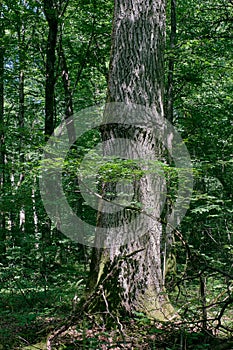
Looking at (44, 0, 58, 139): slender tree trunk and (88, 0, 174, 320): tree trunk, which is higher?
(44, 0, 58, 139): slender tree trunk

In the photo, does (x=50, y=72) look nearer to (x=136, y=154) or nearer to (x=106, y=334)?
(x=136, y=154)

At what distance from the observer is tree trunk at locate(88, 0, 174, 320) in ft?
13.2

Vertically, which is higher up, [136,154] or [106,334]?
[136,154]

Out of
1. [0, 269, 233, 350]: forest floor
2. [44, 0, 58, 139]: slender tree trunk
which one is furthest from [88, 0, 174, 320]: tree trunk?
[44, 0, 58, 139]: slender tree trunk

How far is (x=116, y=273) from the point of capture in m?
A: 4.03

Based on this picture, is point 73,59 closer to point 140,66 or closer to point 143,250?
point 140,66

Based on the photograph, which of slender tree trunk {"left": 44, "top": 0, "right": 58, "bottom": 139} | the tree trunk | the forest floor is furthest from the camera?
slender tree trunk {"left": 44, "top": 0, "right": 58, "bottom": 139}

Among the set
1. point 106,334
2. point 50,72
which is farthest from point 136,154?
point 50,72

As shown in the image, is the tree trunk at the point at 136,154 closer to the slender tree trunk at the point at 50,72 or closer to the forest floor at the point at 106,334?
the forest floor at the point at 106,334

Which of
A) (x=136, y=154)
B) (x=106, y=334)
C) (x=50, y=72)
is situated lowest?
(x=106, y=334)

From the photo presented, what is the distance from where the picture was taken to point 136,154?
4125 millimetres

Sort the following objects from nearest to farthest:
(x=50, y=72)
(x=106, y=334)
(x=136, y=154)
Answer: (x=106, y=334) < (x=136, y=154) < (x=50, y=72)

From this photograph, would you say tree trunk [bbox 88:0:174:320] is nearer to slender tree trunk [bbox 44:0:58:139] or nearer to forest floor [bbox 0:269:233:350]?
forest floor [bbox 0:269:233:350]

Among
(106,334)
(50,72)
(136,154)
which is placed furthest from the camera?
(50,72)
